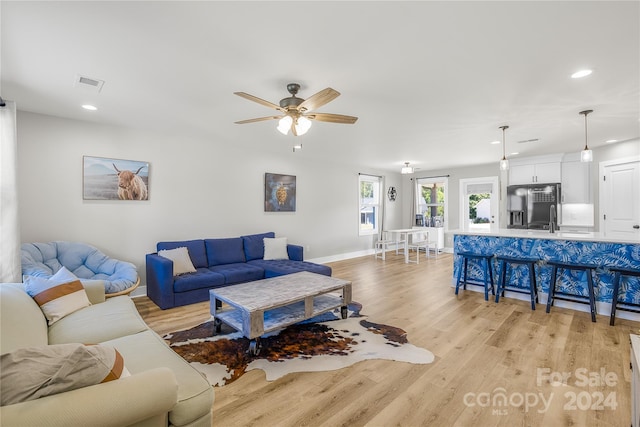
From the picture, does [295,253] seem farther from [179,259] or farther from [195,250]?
[179,259]

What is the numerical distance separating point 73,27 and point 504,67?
3290 mm

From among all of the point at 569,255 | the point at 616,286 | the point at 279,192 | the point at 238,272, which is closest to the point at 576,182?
the point at 569,255

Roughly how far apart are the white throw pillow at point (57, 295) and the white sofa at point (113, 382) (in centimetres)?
6

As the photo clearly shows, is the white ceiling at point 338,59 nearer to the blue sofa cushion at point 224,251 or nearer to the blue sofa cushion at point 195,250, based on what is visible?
the blue sofa cushion at point 195,250

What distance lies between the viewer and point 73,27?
6.19 feet

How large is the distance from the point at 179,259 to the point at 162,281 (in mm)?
432

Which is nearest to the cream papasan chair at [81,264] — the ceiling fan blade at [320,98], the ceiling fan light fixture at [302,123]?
the ceiling fan light fixture at [302,123]

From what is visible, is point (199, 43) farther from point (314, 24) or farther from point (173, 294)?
point (173, 294)

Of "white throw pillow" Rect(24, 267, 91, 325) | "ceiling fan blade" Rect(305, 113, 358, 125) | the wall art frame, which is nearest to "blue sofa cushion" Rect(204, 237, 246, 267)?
the wall art frame

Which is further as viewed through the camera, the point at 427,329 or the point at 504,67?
the point at 427,329

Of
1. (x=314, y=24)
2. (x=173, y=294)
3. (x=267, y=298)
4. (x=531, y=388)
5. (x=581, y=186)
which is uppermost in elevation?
(x=314, y=24)

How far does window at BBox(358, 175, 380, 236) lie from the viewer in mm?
7941

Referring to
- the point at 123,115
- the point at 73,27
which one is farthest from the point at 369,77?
the point at 123,115

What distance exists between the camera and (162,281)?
365 centimetres
